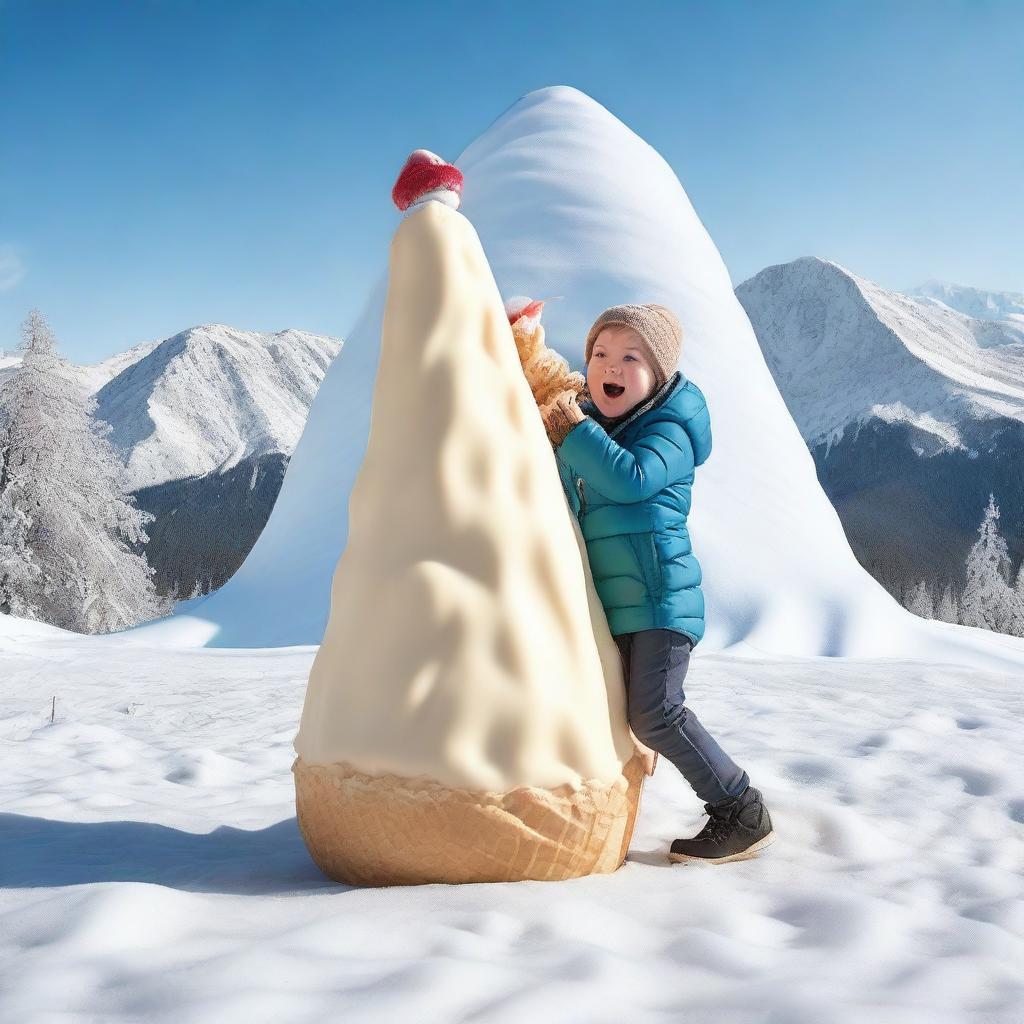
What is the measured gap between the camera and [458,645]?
1.65 m

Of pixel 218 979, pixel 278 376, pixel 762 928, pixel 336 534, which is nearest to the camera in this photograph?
pixel 218 979

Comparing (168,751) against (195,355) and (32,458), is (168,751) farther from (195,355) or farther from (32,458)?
(195,355)

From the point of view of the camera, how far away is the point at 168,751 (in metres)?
3.26

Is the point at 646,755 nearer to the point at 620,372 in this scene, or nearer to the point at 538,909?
the point at 538,909

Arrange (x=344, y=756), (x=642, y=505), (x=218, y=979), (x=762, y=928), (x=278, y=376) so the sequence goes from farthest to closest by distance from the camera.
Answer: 1. (x=278, y=376)
2. (x=642, y=505)
3. (x=344, y=756)
4. (x=762, y=928)
5. (x=218, y=979)

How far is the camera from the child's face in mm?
1898

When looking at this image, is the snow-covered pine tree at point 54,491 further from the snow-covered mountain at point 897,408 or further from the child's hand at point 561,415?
the snow-covered mountain at point 897,408

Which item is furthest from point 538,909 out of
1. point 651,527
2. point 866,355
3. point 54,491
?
point 866,355

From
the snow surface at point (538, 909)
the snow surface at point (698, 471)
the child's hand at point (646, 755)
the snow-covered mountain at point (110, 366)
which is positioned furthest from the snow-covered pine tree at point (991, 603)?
the snow-covered mountain at point (110, 366)

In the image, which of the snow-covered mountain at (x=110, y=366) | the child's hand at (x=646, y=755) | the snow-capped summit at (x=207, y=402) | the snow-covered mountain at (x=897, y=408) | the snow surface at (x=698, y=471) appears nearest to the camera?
the child's hand at (x=646, y=755)

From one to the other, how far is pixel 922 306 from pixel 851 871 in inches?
2977

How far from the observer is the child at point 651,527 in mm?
1815

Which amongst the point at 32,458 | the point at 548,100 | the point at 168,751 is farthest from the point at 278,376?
the point at 168,751

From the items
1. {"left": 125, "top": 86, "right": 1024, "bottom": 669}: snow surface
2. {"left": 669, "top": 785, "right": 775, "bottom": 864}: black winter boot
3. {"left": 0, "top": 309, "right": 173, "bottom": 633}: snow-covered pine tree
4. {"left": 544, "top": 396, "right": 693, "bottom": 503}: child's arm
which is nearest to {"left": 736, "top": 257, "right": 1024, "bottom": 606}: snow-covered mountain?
{"left": 0, "top": 309, "right": 173, "bottom": 633}: snow-covered pine tree
